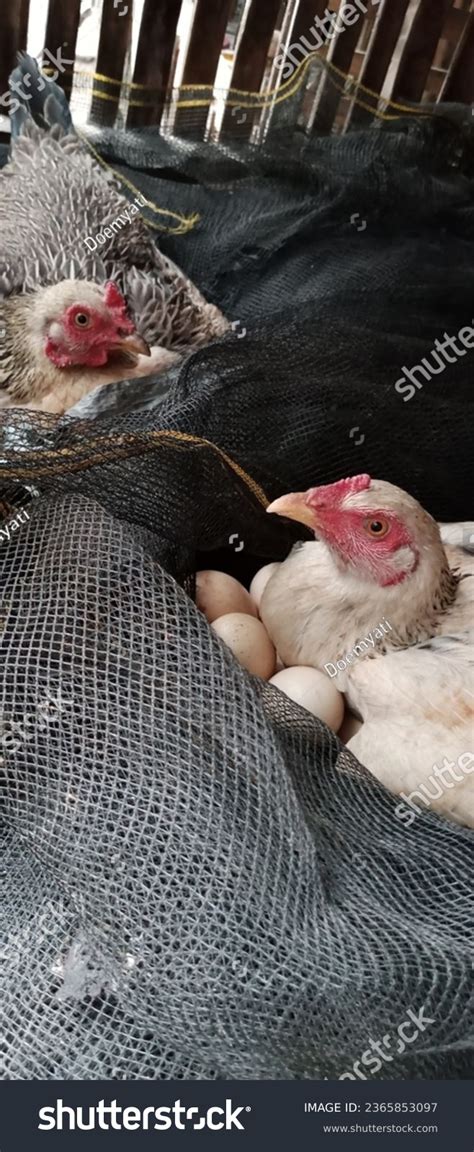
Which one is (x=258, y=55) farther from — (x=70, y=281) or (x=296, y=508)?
(x=296, y=508)

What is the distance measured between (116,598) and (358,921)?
14.6 inches

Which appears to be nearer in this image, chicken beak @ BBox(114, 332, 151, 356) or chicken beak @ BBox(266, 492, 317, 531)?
chicken beak @ BBox(266, 492, 317, 531)

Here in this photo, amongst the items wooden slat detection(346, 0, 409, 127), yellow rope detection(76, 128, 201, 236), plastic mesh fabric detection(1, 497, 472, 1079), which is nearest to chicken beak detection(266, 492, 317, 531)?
plastic mesh fabric detection(1, 497, 472, 1079)

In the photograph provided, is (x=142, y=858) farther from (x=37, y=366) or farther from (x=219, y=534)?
(x=37, y=366)

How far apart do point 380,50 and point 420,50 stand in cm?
9

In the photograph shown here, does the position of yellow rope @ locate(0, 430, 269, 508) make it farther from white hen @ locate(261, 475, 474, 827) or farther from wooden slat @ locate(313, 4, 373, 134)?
wooden slat @ locate(313, 4, 373, 134)

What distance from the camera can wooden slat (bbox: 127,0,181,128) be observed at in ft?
6.22

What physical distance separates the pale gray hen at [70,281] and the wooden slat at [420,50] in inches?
25.3

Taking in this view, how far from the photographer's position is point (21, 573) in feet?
2.89

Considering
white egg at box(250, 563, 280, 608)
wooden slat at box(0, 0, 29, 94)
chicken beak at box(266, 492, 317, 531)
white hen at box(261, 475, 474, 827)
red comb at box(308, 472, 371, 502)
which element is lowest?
white egg at box(250, 563, 280, 608)

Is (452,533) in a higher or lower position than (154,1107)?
higher

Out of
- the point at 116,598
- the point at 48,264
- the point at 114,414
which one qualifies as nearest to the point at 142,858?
the point at 116,598

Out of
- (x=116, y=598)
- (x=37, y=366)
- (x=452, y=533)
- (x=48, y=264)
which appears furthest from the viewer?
(x=48, y=264)

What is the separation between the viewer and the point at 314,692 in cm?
107
